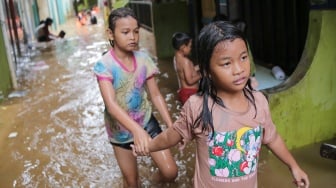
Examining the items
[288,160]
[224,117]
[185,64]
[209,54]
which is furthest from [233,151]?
[185,64]

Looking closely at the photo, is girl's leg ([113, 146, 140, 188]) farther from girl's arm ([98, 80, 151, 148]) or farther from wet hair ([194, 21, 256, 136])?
wet hair ([194, 21, 256, 136])

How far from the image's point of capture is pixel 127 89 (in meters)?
2.85

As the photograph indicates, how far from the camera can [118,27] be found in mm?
2656

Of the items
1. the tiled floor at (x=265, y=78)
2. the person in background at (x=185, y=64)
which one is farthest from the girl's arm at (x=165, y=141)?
the person in background at (x=185, y=64)

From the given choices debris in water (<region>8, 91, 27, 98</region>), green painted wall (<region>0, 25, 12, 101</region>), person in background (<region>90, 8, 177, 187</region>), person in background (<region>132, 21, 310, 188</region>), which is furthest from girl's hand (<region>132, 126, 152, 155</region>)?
debris in water (<region>8, 91, 27, 98</region>)

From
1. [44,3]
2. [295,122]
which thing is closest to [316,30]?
[295,122]

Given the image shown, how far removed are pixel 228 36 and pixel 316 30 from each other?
90.8 inches

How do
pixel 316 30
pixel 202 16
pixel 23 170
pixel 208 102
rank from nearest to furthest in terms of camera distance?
pixel 208 102 → pixel 316 30 → pixel 23 170 → pixel 202 16

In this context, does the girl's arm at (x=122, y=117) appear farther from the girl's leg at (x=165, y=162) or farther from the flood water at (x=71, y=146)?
the flood water at (x=71, y=146)

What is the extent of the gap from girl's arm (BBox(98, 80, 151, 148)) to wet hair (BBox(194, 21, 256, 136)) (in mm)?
500

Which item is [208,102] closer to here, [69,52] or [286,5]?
[286,5]

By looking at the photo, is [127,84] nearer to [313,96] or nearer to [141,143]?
[141,143]

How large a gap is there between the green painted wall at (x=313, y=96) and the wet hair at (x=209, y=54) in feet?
6.53

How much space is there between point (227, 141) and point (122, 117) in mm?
840
